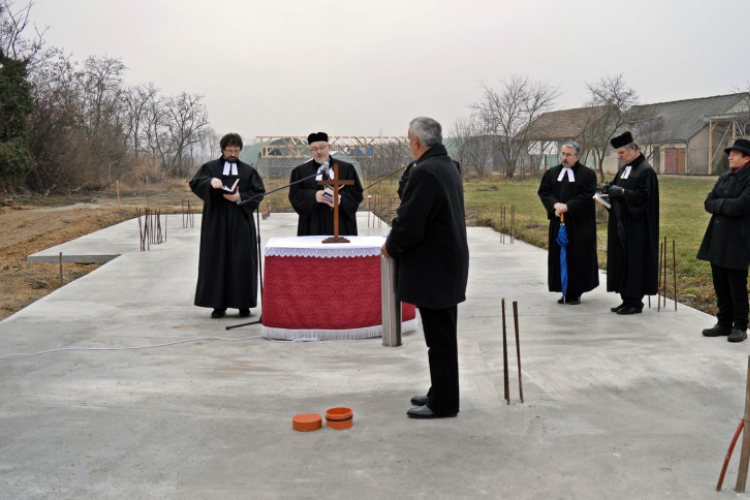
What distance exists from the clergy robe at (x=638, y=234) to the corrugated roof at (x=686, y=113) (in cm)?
3892

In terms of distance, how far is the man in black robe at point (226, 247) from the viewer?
7.88 metres

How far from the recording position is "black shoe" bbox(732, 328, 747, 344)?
658 cm

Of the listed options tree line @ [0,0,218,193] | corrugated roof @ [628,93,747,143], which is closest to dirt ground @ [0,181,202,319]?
tree line @ [0,0,218,193]

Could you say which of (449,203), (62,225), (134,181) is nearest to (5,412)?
(449,203)

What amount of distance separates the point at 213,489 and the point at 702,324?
5391mm

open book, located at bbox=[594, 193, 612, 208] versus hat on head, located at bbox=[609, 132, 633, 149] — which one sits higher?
hat on head, located at bbox=[609, 132, 633, 149]

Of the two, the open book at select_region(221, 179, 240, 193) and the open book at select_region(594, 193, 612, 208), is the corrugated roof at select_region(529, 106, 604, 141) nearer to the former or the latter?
the open book at select_region(594, 193, 612, 208)

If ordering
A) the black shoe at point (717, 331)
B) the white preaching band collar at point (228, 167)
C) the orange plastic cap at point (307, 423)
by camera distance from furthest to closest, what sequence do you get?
the white preaching band collar at point (228, 167), the black shoe at point (717, 331), the orange plastic cap at point (307, 423)

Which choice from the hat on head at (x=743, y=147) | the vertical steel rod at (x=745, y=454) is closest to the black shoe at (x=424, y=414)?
the vertical steel rod at (x=745, y=454)

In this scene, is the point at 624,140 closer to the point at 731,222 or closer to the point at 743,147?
the point at 743,147

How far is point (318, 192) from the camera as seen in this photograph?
765 cm

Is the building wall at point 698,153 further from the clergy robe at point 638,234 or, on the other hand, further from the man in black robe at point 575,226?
the clergy robe at point 638,234

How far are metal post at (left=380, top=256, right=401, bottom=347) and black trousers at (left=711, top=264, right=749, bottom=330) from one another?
3349 millimetres

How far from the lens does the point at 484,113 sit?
48.6 meters
